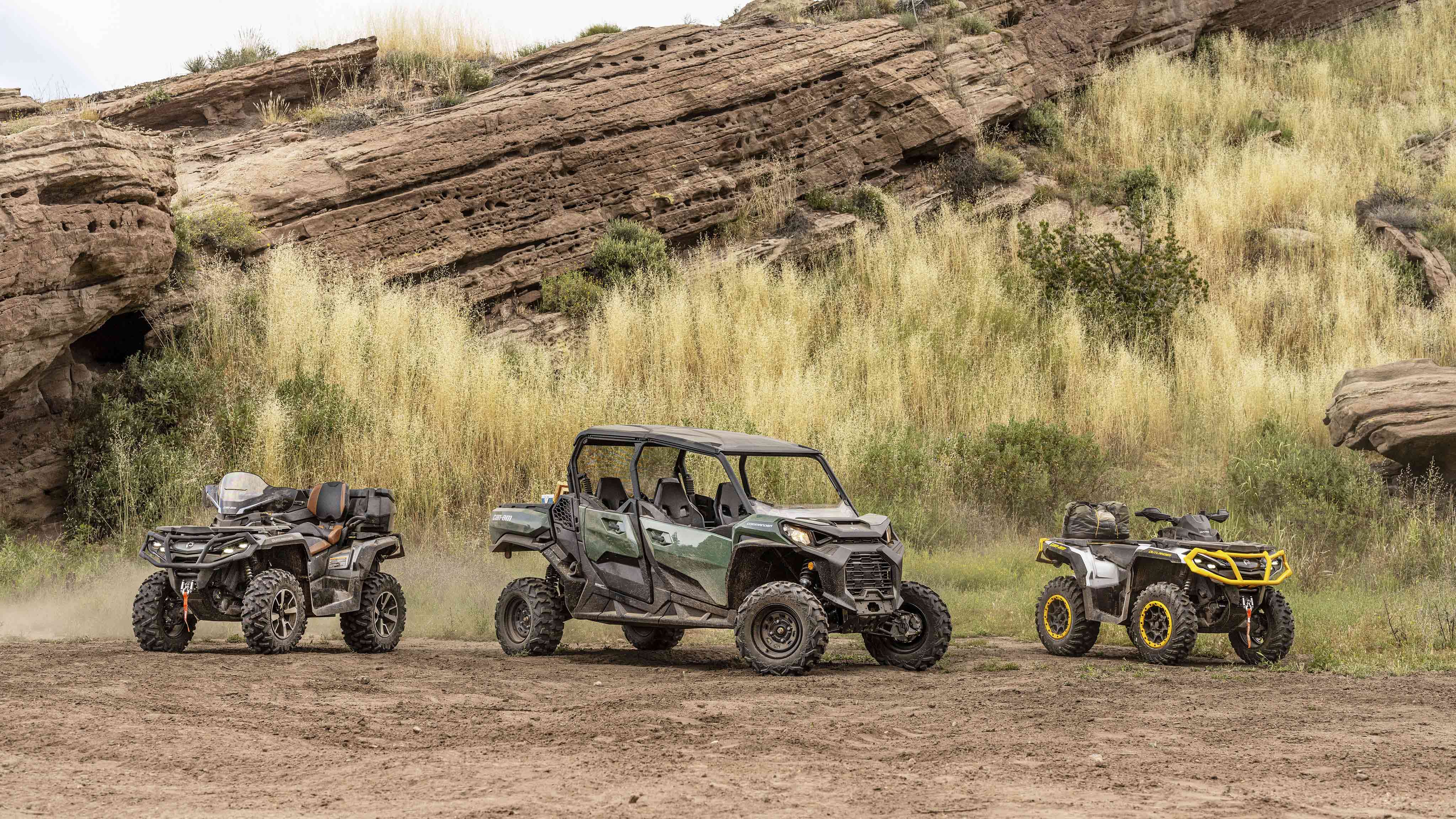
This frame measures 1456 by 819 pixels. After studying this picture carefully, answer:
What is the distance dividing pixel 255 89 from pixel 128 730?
20.4 metres

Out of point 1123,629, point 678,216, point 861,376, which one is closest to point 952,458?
point 861,376

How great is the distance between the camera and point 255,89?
80.9 feet

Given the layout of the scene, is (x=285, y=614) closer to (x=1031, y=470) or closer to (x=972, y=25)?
(x=1031, y=470)

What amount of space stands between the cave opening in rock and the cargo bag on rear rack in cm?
1364

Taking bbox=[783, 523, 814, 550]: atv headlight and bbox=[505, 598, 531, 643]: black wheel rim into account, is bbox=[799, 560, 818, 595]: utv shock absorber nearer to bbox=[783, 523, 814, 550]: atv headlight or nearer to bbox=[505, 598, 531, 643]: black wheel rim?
bbox=[783, 523, 814, 550]: atv headlight

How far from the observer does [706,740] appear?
670cm

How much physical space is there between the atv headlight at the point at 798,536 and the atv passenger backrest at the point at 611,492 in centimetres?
196

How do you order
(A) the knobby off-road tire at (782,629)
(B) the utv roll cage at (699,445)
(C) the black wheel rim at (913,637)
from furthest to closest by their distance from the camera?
(B) the utv roll cage at (699,445)
(C) the black wheel rim at (913,637)
(A) the knobby off-road tire at (782,629)

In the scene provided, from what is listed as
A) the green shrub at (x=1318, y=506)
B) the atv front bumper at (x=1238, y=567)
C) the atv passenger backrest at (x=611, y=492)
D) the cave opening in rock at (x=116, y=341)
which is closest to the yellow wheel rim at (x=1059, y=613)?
the atv front bumper at (x=1238, y=567)

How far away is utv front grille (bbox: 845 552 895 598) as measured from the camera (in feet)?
30.2

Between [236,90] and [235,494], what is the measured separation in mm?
15859

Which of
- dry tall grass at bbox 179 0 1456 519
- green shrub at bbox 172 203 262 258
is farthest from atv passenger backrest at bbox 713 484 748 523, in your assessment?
green shrub at bbox 172 203 262 258

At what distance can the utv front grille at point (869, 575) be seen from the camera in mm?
9211

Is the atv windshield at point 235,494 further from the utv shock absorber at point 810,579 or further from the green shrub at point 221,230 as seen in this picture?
the green shrub at point 221,230
